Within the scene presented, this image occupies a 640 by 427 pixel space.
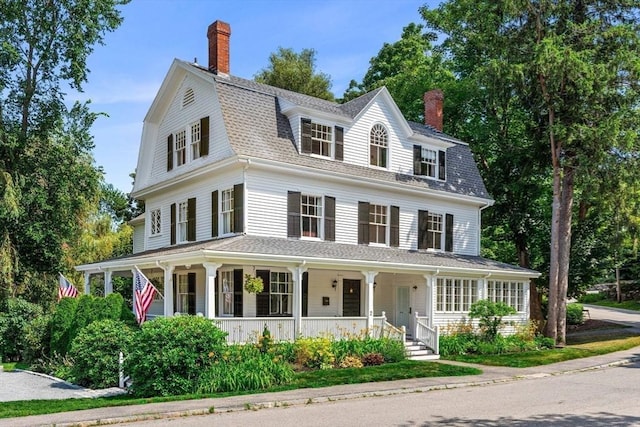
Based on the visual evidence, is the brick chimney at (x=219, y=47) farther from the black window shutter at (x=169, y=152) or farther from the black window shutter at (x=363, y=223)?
the black window shutter at (x=363, y=223)

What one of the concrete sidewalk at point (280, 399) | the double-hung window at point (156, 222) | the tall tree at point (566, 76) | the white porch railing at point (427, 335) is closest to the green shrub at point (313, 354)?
the concrete sidewalk at point (280, 399)

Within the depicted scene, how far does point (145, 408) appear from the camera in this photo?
38.7ft

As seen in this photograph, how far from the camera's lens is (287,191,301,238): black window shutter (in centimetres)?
2089

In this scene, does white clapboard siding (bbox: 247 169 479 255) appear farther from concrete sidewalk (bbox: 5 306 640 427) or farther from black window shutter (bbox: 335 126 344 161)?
concrete sidewalk (bbox: 5 306 640 427)

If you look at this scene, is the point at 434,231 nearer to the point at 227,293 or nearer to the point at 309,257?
the point at 309,257

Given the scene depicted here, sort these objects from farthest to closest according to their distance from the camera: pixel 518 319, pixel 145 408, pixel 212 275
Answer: pixel 518 319, pixel 212 275, pixel 145 408

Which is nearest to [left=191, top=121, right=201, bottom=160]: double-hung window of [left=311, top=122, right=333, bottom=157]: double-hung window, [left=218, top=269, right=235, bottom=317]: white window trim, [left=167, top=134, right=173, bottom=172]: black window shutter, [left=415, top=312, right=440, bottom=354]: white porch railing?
[left=167, top=134, right=173, bottom=172]: black window shutter

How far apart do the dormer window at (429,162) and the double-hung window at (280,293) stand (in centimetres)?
782

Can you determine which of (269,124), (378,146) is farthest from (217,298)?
(378,146)

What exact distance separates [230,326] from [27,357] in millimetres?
7957

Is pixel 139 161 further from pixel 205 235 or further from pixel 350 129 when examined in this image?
pixel 350 129

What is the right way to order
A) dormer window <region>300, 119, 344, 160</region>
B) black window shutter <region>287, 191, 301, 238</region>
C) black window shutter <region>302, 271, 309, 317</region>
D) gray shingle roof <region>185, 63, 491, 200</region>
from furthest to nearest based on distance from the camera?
dormer window <region>300, 119, 344, 160</region> < black window shutter <region>302, 271, 309, 317</region> < black window shutter <region>287, 191, 301, 238</region> < gray shingle roof <region>185, 63, 491, 200</region>

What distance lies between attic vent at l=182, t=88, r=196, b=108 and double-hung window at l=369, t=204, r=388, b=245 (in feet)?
25.5

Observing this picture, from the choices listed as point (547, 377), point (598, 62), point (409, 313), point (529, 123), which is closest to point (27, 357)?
point (409, 313)
